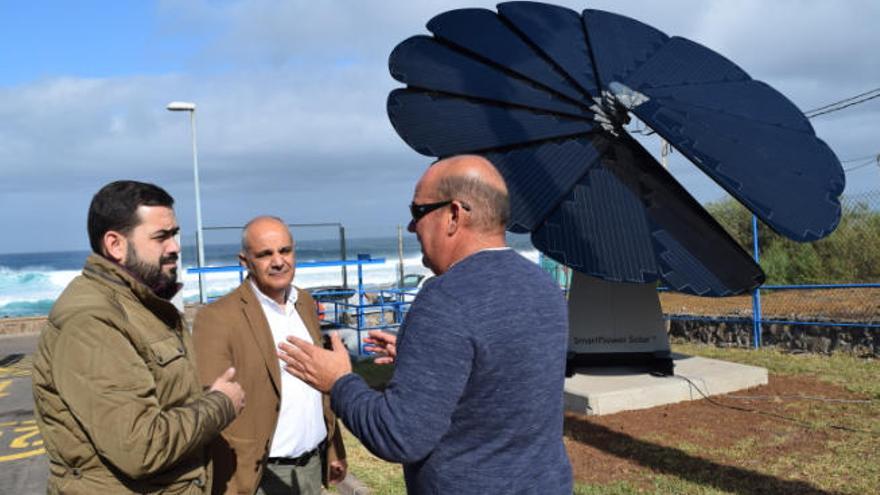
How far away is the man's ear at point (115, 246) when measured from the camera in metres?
2.51

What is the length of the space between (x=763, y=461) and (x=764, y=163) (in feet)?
8.45

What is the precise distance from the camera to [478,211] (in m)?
2.09

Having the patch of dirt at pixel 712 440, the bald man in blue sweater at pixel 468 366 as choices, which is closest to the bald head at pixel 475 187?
the bald man in blue sweater at pixel 468 366

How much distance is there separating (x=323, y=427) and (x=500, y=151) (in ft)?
12.3

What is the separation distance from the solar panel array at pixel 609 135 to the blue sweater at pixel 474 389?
3971mm

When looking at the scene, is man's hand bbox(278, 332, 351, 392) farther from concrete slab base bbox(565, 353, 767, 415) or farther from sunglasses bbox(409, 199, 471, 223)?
concrete slab base bbox(565, 353, 767, 415)

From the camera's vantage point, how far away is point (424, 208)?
2.13 metres

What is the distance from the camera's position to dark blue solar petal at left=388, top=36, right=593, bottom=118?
7.28 m

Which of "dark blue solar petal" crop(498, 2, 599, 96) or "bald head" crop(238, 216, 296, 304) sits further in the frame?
"dark blue solar petal" crop(498, 2, 599, 96)

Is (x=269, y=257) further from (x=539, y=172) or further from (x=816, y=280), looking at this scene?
(x=816, y=280)

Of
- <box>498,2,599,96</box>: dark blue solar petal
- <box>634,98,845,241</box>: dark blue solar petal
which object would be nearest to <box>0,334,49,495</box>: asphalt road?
<box>634,98,845,241</box>: dark blue solar petal

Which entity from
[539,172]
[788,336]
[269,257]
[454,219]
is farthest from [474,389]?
[788,336]

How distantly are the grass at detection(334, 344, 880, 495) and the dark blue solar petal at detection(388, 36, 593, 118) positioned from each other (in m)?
3.35

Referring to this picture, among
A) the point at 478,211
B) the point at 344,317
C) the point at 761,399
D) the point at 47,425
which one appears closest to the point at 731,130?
the point at 761,399
